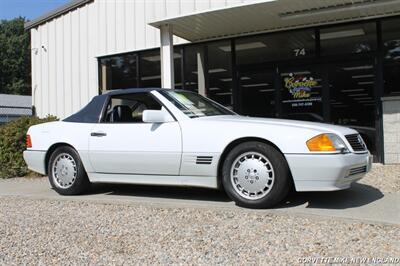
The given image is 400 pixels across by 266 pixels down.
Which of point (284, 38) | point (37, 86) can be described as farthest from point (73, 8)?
point (284, 38)

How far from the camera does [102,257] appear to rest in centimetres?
433

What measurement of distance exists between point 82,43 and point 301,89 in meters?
6.38

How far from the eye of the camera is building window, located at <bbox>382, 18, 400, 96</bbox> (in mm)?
9992

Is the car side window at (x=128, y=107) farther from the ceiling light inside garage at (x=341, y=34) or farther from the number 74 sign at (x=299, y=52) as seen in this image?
the ceiling light inside garage at (x=341, y=34)

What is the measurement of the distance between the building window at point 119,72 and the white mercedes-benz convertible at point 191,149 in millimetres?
5955

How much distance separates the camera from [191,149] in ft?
19.9

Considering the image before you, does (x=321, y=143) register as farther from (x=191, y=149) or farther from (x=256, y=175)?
(x=191, y=149)

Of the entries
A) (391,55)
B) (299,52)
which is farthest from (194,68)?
(391,55)

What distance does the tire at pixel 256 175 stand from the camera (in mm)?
5531

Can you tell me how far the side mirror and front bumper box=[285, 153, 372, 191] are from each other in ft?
5.38

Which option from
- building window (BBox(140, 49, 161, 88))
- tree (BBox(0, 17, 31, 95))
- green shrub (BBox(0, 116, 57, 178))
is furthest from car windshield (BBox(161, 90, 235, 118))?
tree (BBox(0, 17, 31, 95))

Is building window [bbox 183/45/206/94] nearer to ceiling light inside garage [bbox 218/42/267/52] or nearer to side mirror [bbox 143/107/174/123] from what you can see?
ceiling light inside garage [bbox 218/42/267/52]

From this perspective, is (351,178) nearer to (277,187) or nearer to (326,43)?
(277,187)

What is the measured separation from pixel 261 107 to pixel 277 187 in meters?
6.06
